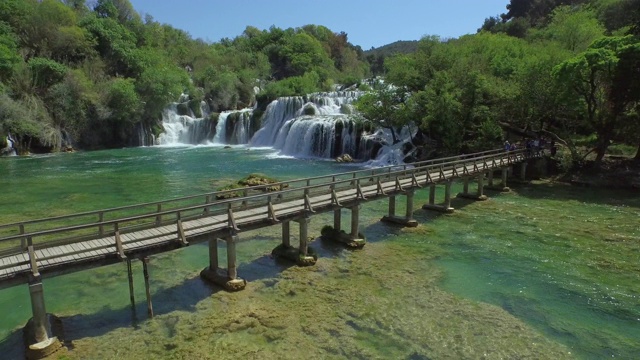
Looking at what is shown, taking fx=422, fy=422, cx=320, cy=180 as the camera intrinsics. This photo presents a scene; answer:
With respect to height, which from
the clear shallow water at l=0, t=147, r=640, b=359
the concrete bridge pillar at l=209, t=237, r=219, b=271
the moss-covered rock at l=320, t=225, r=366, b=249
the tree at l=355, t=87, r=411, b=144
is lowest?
the clear shallow water at l=0, t=147, r=640, b=359

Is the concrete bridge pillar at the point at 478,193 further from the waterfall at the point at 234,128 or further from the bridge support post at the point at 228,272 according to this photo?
the waterfall at the point at 234,128

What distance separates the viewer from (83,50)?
63906 millimetres

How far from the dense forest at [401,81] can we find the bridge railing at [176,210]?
5640mm

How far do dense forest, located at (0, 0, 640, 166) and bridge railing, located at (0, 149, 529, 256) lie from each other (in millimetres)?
5640

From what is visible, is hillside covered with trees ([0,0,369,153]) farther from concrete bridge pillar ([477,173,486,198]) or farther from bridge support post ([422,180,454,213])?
bridge support post ([422,180,454,213])

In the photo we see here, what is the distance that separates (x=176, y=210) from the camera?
1242 cm

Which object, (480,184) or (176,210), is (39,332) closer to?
(176,210)

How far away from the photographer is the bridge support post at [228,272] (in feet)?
44.2

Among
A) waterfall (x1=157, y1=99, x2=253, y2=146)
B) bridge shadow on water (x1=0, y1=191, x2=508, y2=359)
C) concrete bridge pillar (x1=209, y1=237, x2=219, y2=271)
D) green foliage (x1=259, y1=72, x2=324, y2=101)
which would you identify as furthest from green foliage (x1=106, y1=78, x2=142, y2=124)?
concrete bridge pillar (x1=209, y1=237, x2=219, y2=271)

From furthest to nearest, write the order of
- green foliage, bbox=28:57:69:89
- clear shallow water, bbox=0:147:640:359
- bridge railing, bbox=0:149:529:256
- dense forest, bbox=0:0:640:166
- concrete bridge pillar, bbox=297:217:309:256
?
green foliage, bbox=28:57:69:89 → dense forest, bbox=0:0:640:166 → concrete bridge pillar, bbox=297:217:309:256 → bridge railing, bbox=0:149:529:256 → clear shallow water, bbox=0:147:640:359

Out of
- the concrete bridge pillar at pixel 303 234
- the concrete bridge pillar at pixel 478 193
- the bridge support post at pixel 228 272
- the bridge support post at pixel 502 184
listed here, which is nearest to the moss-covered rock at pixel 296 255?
the concrete bridge pillar at pixel 303 234

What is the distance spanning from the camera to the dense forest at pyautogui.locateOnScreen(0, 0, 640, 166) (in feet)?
99.5

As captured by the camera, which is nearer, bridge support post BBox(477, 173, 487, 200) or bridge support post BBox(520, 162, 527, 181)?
bridge support post BBox(477, 173, 487, 200)

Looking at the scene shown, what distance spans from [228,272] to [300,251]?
309cm
